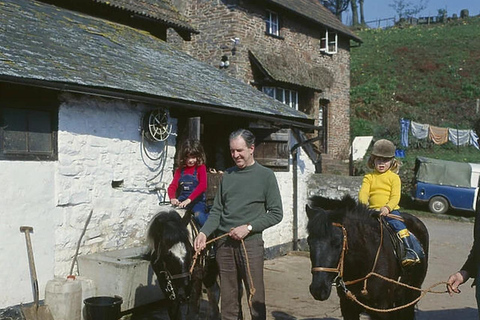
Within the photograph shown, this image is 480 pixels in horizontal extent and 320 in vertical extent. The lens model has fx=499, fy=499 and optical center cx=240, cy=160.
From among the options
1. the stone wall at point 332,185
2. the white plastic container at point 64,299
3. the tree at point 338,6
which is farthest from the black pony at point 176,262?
the tree at point 338,6

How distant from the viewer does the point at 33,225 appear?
6309 millimetres

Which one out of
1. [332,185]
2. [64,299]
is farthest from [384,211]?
[332,185]

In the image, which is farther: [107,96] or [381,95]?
[381,95]

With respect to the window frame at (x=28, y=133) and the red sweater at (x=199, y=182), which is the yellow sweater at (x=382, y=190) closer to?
the red sweater at (x=199, y=182)

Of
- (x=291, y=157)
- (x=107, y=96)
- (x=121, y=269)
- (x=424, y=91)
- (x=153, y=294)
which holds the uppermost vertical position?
(x=424, y=91)

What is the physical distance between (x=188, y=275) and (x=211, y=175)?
13.5 ft

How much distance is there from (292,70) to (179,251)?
14.9 m

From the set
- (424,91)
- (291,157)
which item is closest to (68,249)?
(291,157)

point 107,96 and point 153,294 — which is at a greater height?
point 107,96

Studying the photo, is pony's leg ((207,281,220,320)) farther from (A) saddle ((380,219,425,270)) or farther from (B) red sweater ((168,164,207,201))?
(A) saddle ((380,219,425,270))

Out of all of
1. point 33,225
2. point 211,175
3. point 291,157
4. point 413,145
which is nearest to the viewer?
point 33,225

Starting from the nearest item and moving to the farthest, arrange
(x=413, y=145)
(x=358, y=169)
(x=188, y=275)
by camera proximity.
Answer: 1. (x=188, y=275)
2. (x=358, y=169)
3. (x=413, y=145)

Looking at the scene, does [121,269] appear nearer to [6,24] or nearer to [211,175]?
[211,175]

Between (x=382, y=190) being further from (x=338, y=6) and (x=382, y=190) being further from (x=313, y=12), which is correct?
(x=338, y=6)
